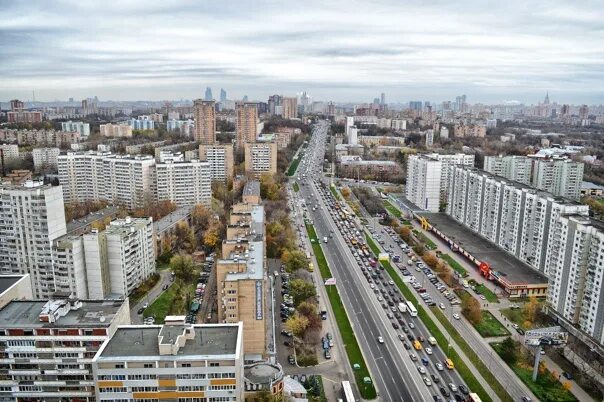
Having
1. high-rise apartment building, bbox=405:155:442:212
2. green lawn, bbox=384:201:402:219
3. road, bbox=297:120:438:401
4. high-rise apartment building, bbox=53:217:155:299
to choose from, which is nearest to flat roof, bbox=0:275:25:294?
high-rise apartment building, bbox=53:217:155:299

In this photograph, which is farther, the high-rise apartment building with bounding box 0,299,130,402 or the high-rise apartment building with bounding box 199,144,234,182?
the high-rise apartment building with bounding box 199,144,234,182

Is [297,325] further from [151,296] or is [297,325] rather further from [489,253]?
[489,253]

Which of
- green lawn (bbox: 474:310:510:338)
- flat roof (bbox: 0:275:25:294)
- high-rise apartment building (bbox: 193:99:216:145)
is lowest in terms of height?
green lawn (bbox: 474:310:510:338)

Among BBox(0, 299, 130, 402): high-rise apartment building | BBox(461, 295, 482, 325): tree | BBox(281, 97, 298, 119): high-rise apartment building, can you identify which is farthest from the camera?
BBox(281, 97, 298, 119): high-rise apartment building

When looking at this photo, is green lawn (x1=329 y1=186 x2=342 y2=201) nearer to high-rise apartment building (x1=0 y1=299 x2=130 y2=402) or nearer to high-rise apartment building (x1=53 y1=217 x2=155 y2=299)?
high-rise apartment building (x1=53 y1=217 x2=155 y2=299)

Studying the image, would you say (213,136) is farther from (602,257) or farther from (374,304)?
(602,257)

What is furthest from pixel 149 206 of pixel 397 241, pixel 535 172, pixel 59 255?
pixel 535 172

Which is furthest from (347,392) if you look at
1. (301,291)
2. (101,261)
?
(101,261)
